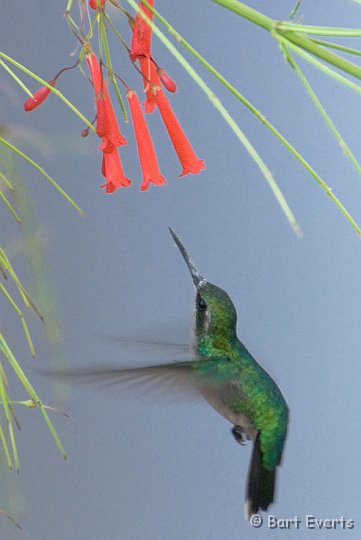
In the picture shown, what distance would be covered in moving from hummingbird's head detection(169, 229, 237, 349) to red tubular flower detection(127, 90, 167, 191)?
18 centimetres

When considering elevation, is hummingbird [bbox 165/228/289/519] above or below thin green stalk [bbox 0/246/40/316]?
below

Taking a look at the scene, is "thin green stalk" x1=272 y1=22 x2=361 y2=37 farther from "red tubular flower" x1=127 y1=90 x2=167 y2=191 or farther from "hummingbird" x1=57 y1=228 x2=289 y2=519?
"hummingbird" x1=57 y1=228 x2=289 y2=519

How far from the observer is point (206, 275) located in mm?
1653

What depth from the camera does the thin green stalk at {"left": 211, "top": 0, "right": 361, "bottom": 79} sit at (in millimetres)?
310

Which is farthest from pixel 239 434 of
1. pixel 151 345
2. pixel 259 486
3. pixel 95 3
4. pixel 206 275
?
pixel 206 275

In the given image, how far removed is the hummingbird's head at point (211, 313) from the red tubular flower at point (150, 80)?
249mm

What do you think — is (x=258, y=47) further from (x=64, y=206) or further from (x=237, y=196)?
(x=64, y=206)

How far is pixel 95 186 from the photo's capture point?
173 cm

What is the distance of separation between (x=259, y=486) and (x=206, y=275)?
854mm

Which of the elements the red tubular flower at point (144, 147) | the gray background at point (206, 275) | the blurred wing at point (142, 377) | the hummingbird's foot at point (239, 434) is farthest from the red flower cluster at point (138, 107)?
the gray background at point (206, 275)

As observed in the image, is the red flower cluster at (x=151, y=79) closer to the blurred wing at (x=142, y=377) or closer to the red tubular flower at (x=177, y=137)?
the red tubular flower at (x=177, y=137)

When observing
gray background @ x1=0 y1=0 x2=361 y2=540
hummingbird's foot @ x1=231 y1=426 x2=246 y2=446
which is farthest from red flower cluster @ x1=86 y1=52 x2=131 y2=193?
gray background @ x1=0 y1=0 x2=361 y2=540

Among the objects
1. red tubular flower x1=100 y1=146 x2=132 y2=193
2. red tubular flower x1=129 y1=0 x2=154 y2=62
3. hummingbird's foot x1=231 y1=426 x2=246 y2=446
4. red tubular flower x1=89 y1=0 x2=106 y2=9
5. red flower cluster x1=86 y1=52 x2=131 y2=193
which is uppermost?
red tubular flower x1=89 y1=0 x2=106 y2=9

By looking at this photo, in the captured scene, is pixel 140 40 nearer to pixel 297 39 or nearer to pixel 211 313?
pixel 297 39
